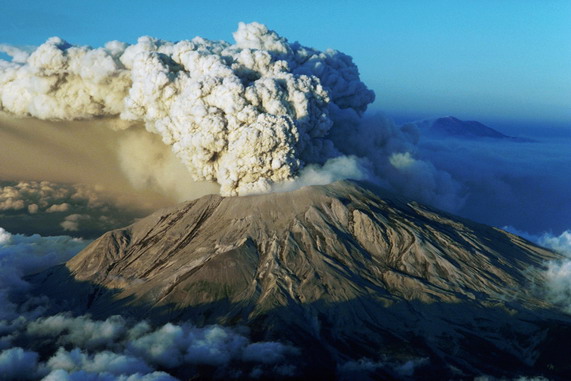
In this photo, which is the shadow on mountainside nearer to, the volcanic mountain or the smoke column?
the volcanic mountain

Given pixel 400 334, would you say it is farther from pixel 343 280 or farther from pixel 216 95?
pixel 216 95

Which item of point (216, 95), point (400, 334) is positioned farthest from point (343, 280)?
point (216, 95)

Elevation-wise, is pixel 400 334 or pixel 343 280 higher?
pixel 343 280

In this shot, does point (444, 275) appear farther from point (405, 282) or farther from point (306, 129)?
point (306, 129)

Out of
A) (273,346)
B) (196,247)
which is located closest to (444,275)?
(273,346)

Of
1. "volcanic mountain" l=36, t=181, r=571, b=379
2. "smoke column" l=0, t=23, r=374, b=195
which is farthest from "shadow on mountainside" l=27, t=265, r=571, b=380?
"smoke column" l=0, t=23, r=374, b=195

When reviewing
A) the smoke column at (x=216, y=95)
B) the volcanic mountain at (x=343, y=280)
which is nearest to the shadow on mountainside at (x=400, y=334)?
the volcanic mountain at (x=343, y=280)

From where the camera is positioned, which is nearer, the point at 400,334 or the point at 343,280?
the point at 400,334

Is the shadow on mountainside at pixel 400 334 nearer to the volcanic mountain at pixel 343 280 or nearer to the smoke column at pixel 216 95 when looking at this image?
the volcanic mountain at pixel 343 280
